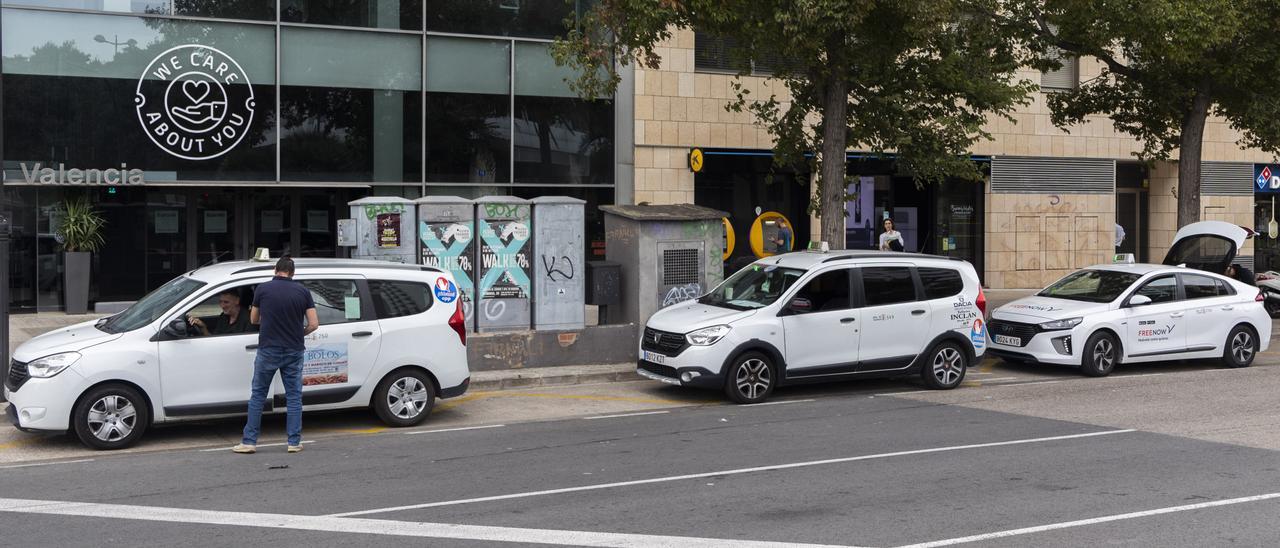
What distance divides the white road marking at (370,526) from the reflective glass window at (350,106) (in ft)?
42.0

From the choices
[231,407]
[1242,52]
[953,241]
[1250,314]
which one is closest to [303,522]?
Result: [231,407]

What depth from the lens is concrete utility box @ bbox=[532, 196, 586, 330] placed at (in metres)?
15.3

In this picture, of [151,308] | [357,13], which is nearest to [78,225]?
[357,13]

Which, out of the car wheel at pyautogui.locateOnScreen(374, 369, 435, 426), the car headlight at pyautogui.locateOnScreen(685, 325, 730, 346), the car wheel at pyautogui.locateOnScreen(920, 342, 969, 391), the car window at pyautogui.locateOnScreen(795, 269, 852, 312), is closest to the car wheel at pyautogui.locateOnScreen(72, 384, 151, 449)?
the car wheel at pyautogui.locateOnScreen(374, 369, 435, 426)

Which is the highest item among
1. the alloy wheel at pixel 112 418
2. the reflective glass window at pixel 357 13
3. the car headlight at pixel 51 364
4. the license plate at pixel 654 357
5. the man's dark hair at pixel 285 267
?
the reflective glass window at pixel 357 13

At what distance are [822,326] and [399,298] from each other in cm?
475

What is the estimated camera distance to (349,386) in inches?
448

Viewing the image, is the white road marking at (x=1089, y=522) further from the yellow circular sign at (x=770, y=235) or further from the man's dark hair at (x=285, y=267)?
the yellow circular sign at (x=770, y=235)

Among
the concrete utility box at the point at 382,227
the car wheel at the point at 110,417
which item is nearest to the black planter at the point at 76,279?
the concrete utility box at the point at 382,227

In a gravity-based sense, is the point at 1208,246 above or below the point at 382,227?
below

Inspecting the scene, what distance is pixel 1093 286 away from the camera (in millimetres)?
16531

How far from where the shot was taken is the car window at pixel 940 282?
14.2 m

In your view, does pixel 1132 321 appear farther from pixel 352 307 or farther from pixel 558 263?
pixel 352 307

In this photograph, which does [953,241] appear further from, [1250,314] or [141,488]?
[141,488]
